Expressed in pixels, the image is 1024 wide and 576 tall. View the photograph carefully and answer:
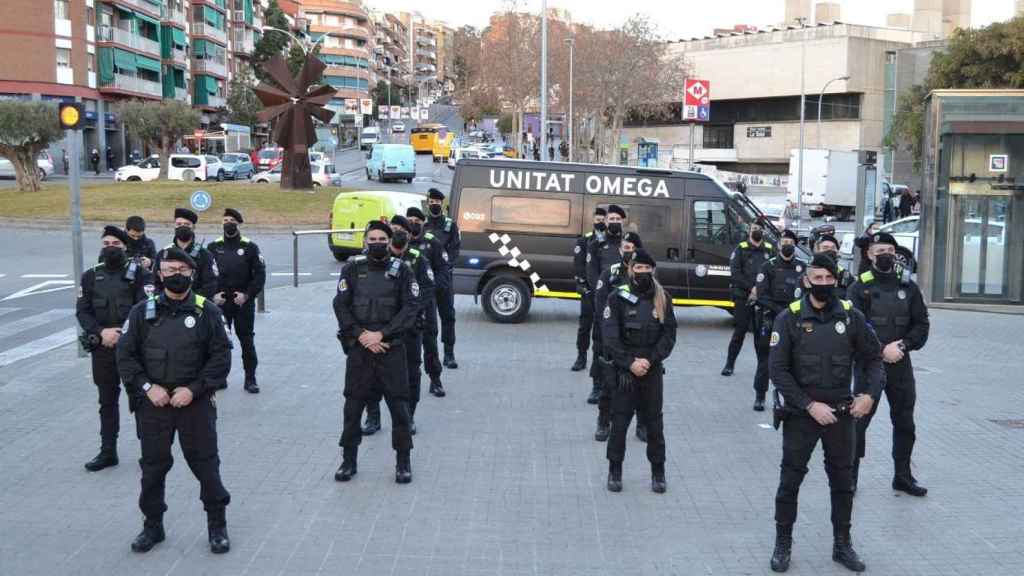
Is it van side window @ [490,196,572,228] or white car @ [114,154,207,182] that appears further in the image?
white car @ [114,154,207,182]

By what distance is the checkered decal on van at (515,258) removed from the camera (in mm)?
15688

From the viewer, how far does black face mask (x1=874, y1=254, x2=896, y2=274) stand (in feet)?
24.2

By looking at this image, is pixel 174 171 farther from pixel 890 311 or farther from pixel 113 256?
pixel 890 311

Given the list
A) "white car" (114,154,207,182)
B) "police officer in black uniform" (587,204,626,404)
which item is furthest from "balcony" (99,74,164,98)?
"police officer in black uniform" (587,204,626,404)

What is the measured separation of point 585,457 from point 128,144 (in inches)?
2685

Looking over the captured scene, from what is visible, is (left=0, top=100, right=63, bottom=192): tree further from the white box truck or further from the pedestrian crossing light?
the white box truck

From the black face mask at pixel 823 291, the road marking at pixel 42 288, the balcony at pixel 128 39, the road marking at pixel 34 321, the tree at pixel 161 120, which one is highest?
the balcony at pixel 128 39

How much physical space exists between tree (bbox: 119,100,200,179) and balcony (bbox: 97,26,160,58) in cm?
1416

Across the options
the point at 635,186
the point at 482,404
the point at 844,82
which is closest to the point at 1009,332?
the point at 635,186

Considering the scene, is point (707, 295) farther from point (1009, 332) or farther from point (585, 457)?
point (585, 457)

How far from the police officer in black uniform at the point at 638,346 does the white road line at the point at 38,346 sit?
25.9ft

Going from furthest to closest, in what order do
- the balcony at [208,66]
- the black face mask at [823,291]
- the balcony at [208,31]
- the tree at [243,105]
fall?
1. the balcony at [208,66]
2. the balcony at [208,31]
3. the tree at [243,105]
4. the black face mask at [823,291]

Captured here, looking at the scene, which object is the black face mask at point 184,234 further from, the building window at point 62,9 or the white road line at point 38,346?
the building window at point 62,9

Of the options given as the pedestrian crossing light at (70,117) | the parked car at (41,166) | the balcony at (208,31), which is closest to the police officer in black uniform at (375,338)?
the pedestrian crossing light at (70,117)
